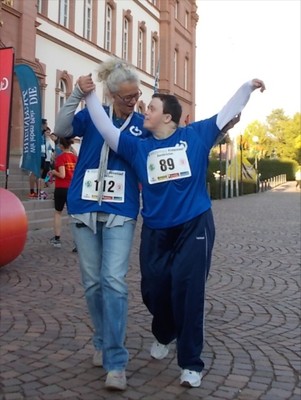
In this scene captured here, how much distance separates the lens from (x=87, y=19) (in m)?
28.2

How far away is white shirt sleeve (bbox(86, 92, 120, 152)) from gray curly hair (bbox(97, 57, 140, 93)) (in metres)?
0.15

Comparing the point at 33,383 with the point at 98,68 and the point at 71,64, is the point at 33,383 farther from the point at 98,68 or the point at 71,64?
the point at 71,64

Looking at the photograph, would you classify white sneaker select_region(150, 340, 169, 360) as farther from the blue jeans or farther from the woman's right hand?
the woman's right hand

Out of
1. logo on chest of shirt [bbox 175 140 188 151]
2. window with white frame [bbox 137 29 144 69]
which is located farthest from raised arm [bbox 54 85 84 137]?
window with white frame [bbox 137 29 144 69]

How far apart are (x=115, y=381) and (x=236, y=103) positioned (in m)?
1.88

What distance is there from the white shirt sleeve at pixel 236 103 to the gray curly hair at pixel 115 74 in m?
0.62

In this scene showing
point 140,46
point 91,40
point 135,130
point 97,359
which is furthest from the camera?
point 140,46

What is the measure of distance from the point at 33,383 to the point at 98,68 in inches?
82.6

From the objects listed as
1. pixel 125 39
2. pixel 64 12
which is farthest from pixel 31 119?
pixel 125 39

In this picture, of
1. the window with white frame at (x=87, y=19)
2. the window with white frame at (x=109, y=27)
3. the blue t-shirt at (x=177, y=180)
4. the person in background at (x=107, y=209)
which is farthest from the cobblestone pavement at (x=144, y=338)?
the window with white frame at (x=109, y=27)

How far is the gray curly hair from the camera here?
370 cm

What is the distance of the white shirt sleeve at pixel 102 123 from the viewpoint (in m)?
3.61

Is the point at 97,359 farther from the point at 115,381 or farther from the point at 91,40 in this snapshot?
the point at 91,40

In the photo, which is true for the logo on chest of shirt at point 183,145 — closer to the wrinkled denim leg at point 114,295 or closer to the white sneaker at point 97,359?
the wrinkled denim leg at point 114,295
